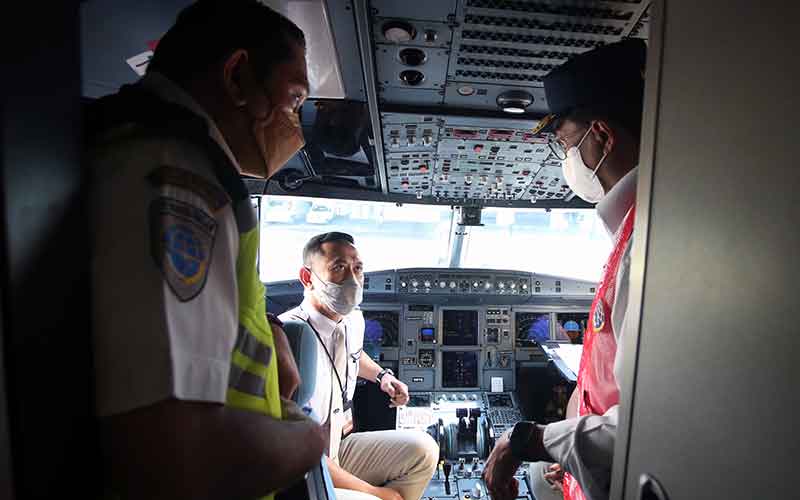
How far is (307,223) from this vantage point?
8.00 metres

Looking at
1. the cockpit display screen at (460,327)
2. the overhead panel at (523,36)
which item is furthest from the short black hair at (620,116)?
the cockpit display screen at (460,327)

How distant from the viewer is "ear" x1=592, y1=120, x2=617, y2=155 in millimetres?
1358

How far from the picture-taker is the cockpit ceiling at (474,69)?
120 cm

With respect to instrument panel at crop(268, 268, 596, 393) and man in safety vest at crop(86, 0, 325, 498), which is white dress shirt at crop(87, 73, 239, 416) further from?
instrument panel at crop(268, 268, 596, 393)

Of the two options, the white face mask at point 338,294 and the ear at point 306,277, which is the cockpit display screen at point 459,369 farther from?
the ear at point 306,277

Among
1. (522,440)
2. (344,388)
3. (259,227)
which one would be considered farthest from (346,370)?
(259,227)

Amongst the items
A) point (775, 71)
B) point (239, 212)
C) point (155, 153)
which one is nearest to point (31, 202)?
point (155, 153)

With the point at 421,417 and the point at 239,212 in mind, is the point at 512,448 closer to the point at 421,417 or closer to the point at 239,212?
the point at 239,212

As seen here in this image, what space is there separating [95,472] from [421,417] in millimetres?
3287

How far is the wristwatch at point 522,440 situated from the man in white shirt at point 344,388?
1.32m

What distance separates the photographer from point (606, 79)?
1306 millimetres

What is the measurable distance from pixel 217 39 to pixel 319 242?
83.8 inches

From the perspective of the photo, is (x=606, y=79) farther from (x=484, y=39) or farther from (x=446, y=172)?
(x=446, y=172)

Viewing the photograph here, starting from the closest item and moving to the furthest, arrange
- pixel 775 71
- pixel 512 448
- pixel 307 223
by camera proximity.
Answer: pixel 775 71 < pixel 512 448 < pixel 307 223
